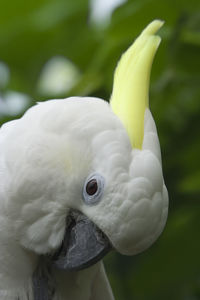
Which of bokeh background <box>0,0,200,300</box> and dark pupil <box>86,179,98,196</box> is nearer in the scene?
dark pupil <box>86,179,98,196</box>

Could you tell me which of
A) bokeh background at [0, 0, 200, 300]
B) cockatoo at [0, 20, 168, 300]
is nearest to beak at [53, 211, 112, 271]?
cockatoo at [0, 20, 168, 300]

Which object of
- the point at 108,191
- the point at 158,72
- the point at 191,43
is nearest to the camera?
the point at 108,191

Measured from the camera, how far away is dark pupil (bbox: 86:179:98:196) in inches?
65.9

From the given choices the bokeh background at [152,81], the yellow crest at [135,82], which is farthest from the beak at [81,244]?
the bokeh background at [152,81]

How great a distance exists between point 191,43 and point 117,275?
1011 mm

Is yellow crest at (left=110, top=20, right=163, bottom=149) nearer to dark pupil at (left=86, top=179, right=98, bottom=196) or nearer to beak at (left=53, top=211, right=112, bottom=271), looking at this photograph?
dark pupil at (left=86, top=179, right=98, bottom=196)

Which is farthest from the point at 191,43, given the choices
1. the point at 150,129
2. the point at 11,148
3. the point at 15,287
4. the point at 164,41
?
the point at 15,287

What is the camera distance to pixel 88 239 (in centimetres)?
171

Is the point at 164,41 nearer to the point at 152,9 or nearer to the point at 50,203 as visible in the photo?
the point at 152,9

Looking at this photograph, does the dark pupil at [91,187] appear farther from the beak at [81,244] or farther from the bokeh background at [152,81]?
the bokeh background at [152,81]

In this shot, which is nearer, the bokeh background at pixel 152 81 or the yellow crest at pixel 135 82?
the yellow crest at pixel 135 82

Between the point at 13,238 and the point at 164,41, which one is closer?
the point at 13,238

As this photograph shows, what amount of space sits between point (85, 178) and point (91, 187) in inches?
1.5

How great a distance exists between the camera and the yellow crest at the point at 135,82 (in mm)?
1757
